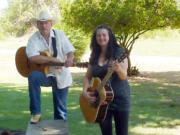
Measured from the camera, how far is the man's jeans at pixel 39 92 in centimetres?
461

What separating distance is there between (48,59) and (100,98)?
144cm

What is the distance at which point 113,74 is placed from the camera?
136 inches

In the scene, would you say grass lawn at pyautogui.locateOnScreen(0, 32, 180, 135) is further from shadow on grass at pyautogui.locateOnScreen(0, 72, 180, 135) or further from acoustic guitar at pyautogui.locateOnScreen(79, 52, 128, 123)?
acoustic guitar at pyautogui.locateOnScreen(79, 52, 128, 123)

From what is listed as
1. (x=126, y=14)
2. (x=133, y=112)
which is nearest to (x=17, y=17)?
(x=126, y=14)

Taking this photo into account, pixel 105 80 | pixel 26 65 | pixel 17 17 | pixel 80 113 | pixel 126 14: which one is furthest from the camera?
pixel 17 17

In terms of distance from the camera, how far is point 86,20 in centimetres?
1218

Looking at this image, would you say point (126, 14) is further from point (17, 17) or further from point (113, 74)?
point (17, 17)

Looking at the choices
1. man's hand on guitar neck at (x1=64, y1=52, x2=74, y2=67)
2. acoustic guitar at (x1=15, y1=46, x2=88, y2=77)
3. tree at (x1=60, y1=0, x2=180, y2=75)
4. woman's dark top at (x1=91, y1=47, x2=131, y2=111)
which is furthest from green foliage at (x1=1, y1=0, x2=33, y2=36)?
woman's dark top at (x1=91, y1=47, x2=131, y2=111)

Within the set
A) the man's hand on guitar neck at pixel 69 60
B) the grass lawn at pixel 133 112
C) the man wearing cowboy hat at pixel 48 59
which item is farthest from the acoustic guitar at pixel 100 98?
the grass lawn at pixel 133 112

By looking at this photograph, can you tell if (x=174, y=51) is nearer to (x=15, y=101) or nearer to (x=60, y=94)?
(x=15, y=101)

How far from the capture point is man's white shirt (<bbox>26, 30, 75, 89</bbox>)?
4668 millimetres

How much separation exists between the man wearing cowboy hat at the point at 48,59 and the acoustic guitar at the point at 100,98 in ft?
3.26

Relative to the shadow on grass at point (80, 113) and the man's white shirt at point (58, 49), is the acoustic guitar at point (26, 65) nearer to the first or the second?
the man's white shirt at point (58, 49)

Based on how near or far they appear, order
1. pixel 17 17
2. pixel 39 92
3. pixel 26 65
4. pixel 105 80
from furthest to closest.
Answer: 1. pixel 17 17
2. pixel 26 65
3. pixel 39 92
4. pixel 105 80
